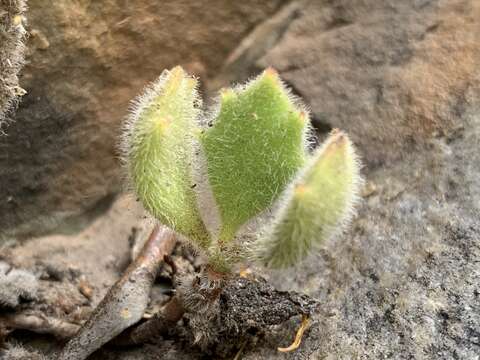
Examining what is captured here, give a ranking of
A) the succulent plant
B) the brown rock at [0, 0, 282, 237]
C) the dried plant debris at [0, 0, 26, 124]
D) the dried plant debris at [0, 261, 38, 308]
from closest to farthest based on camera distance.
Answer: the succulent plant
the dried plant debris at [0, 0, 26, 124]
the dried plant debris at [0, 261, 38, 308]
the brown rock at [0, 0, 282, 237]

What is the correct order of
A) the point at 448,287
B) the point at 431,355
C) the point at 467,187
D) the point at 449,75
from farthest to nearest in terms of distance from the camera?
the point at 449,75 → the point at 467,187 → the point at 448,287 → the point at 431,355

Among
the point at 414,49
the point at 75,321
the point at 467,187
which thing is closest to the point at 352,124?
the point at 414,49

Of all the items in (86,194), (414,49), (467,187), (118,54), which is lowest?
(467,187)

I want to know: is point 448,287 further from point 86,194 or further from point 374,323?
point 86,194

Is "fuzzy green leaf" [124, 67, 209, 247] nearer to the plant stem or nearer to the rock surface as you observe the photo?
the plant stem

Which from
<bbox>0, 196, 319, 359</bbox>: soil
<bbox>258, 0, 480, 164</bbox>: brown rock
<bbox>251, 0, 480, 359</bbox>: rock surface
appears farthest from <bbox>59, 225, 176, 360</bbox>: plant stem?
<bbox>258, 0, 480, 164</bbox>: brown rock

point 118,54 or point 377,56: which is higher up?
point 118,54
